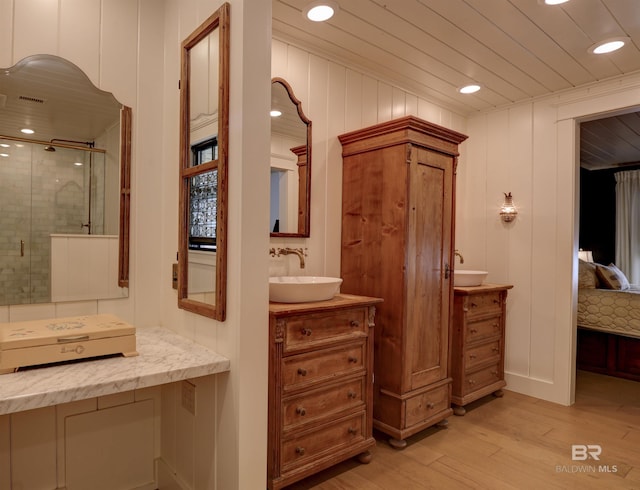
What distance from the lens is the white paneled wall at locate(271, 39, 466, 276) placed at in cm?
259

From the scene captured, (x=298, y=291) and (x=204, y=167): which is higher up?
(x=204, y=167)

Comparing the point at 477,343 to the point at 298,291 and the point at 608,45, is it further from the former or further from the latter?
the point at 608,45

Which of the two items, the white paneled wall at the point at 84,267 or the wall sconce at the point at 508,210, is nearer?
the white paneled wall at the point at 84,267

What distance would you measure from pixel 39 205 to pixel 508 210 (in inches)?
136

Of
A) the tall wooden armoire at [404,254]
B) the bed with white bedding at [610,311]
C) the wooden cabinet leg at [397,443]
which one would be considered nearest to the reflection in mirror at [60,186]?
the tall wooden armoire at [404,254]

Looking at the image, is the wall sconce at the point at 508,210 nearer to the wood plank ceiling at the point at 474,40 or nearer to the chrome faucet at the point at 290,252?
the wood plank ceiling at the point at 474,40

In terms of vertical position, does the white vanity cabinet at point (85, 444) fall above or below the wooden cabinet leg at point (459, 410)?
above

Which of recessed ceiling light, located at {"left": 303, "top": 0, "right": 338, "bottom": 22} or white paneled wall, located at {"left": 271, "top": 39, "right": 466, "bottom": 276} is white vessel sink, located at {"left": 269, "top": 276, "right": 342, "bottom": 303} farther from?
recessed ceiling light, located at {"left": 303, "top": 0, "right": 338, "bottom": 22}

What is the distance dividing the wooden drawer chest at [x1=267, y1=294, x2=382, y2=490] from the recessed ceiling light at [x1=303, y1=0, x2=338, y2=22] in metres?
1.59

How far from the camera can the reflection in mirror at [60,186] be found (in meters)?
1.65

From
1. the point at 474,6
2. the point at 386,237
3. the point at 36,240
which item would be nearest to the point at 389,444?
the point at 386,237

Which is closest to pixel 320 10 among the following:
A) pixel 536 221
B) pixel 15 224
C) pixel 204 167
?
pixel 204 167

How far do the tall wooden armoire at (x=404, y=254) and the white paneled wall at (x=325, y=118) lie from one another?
3.3 inches

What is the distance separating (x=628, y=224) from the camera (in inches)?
243
